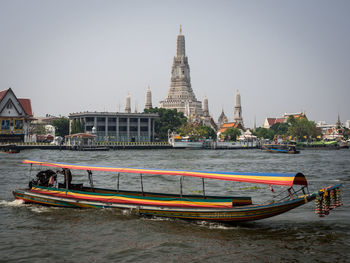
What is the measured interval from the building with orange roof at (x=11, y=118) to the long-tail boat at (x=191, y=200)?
76.5 metres

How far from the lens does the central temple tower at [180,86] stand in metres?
170

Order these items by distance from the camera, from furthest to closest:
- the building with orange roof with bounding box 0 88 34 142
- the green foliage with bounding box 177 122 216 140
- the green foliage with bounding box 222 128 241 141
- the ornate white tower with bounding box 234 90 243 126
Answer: the ornate white tower with bounding box 234 90 243 126, the green foliage with bounding box 222 128 241 141, the green foliage with bounding box 177 122 216 140, the building with orange roof with bounding box 0 88 34 142

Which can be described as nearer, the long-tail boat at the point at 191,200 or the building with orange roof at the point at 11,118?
the long-tail boat at the point at 191,200

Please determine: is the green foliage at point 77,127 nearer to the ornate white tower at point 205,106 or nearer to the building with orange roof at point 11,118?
the building with orange roof at point 11,118

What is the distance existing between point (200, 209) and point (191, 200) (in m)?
0.70

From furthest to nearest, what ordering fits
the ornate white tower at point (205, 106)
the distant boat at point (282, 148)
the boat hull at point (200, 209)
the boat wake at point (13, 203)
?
the ornate white tower at point (205, 106) < the distant boat at point (282, 148) < the boat wake at point (13, 203) < the boat hull at point (200, 209)

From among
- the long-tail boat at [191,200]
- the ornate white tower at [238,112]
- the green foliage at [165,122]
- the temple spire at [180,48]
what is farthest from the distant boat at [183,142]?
the long-tail boat at [191,200]

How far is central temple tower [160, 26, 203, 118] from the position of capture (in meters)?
170

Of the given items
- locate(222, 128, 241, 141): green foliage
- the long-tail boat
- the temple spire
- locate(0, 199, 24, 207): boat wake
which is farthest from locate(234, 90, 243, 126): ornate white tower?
the long-tail boat

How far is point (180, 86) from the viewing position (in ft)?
572

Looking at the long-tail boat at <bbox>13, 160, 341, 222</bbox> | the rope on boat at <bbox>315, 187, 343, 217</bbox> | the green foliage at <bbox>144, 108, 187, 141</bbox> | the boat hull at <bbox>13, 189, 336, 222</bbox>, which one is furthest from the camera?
the green foliage at <bbox>144, 108, 187, 141</bbox>

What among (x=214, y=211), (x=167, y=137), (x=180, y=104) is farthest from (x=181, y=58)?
(x=214, y=211)

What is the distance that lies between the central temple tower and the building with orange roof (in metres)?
85.3

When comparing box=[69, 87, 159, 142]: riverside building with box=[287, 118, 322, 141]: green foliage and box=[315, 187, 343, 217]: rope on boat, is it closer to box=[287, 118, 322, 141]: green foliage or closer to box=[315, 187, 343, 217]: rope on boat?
box=[287, 118, 322, 141]: green foliage
